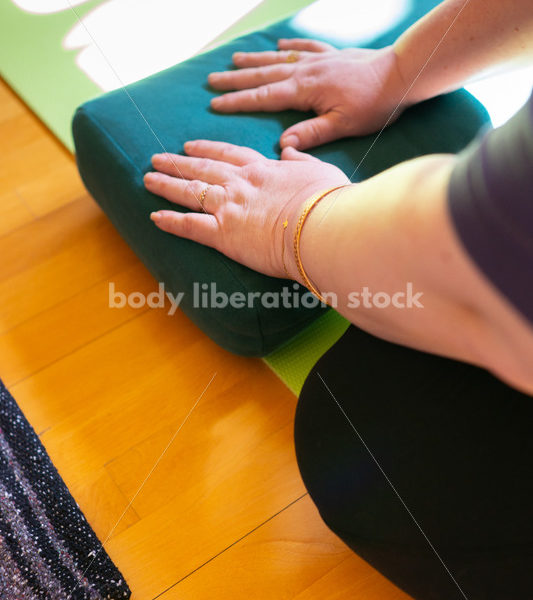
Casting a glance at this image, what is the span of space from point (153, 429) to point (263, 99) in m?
0.54

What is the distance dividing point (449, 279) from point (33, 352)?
2.41ft

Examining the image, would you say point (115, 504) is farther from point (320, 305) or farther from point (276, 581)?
point (320, 305)

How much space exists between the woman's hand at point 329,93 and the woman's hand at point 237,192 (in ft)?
0.29

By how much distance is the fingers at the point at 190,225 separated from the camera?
0.78 metres

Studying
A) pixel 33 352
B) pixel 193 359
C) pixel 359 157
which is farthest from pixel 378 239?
pixel 33 352

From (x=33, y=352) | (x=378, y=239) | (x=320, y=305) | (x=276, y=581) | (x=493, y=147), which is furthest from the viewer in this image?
(x=33, y=352)

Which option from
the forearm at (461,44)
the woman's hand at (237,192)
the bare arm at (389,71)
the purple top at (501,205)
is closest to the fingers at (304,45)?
the bare arm at (389,71)

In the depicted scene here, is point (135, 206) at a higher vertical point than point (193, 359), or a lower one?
higher

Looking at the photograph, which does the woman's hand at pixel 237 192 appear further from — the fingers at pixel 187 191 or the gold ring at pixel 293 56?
the gold ring at pixel 293 56

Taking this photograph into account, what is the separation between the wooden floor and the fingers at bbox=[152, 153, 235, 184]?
0.24 metres

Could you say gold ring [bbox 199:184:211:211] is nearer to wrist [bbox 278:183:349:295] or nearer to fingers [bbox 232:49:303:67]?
wrist [bbox 278:183:349:295]

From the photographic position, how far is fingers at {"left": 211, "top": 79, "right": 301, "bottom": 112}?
91 centimetres

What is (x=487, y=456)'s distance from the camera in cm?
60

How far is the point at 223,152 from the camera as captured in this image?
84 cm
